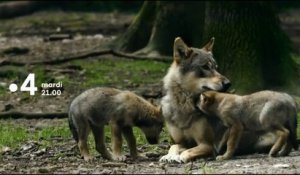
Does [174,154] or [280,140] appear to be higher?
[280,140]

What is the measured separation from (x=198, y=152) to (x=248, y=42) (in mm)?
5401

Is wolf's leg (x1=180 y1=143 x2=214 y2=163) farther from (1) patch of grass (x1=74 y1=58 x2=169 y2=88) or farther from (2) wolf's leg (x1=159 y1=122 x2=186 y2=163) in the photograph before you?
(1) patch of grass (x1=74 y1=58 x2=169 y2=88)

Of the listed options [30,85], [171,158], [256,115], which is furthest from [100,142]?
[30,85]

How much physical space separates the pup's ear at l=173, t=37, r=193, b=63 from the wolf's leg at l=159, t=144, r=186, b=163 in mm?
946

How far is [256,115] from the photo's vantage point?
10523 mm

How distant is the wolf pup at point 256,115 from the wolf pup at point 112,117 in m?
0.63

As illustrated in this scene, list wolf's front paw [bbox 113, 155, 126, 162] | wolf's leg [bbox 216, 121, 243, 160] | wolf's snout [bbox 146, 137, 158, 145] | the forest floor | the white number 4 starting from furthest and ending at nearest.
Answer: the white number 4, wolf's snout [bbox 146, 137, 158, 145], wolf's front paw [bbox 113, 155, 126, 162], wolf's leg [bbox 216, 121, 243, 160], the forest floor

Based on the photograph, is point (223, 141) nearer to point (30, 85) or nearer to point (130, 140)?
point (130, 140)

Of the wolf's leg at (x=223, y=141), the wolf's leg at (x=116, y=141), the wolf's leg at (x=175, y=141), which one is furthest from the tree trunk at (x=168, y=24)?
the wolf's leg at (x=116, y=141)

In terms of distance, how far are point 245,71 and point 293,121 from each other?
490 cm

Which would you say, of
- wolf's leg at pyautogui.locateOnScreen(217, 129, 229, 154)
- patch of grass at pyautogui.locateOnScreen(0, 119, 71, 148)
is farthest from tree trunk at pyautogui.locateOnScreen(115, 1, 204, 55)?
wolf's leg at pyautogui.locateOnScreen(217, 129, 229, 154)

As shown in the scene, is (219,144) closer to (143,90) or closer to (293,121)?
(293,121)

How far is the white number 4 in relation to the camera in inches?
680

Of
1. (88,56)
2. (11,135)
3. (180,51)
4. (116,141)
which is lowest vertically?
(88,56)
